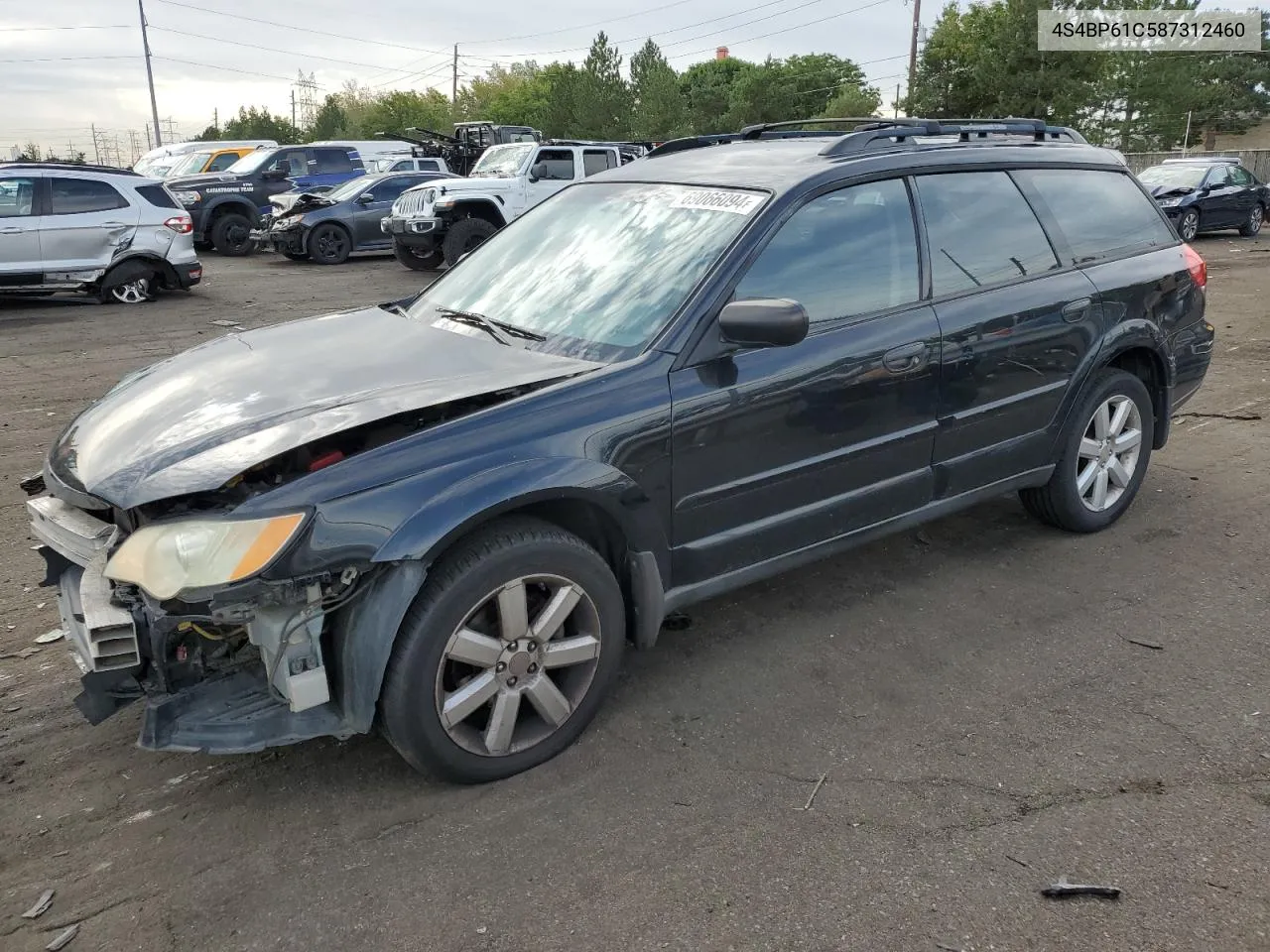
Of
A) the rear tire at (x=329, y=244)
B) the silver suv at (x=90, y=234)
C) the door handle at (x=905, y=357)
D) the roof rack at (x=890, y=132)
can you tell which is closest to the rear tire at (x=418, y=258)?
the rear tire at (x=329, y=244)

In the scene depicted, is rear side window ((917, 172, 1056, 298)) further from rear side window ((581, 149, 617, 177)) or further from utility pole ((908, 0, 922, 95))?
utility pole ((908, 0, 922, 95))

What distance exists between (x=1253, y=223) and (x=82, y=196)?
71.0ft

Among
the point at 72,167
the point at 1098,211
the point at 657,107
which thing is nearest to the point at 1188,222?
the point at 1098,211

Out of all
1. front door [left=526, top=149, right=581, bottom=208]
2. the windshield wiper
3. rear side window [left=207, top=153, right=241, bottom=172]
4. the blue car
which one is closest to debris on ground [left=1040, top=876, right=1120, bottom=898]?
the windshield wiper

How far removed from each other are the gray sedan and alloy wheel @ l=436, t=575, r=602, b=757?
15794mm

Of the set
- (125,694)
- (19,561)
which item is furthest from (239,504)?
(19,561)

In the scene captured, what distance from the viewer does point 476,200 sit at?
1554 centimetres

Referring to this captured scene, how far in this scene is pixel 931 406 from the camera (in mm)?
3732

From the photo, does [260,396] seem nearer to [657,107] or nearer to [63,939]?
[63,939]

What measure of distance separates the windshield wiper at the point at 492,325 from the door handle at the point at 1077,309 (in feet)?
7.44

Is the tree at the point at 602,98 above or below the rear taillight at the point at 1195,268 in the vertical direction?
above

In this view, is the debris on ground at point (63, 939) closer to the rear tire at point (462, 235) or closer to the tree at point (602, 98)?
the rear tire at point (462, 235)

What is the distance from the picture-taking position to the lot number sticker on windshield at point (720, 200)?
134 inches

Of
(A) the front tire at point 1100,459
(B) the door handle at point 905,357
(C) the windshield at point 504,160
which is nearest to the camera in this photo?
(B) the door handle at point 905,357
